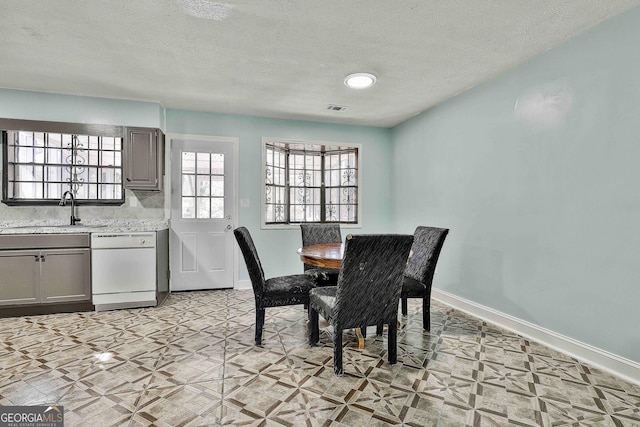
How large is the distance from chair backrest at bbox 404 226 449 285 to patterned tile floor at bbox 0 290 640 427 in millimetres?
508

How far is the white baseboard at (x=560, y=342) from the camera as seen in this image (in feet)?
7.38

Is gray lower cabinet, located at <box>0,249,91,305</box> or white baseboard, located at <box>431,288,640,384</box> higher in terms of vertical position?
gray lower cabinet, located at <box>0,249,91,305</box>

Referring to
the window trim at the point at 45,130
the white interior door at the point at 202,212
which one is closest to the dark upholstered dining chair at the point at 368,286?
the white interior door at the point at 202,212

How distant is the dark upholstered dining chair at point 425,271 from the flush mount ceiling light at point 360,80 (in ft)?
5.35

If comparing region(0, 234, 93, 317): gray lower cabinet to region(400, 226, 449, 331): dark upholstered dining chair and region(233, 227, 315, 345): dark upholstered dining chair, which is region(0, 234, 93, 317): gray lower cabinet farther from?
region(400, 226, 449, 331): dark upholstered dining chair

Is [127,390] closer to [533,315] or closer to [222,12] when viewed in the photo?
[222,12]

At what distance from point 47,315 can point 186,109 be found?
9.48 feet

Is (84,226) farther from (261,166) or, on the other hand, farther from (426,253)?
(426,253)

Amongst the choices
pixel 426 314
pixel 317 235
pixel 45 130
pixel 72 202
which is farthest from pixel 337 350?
pixel 45 130

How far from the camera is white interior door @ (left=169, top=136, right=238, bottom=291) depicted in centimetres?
452

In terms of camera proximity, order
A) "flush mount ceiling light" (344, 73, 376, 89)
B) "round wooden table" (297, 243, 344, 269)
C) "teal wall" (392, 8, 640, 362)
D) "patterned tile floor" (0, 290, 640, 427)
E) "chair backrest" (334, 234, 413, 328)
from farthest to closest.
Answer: "flush mount ceiling light" (344, 73, 376, 89) → "round wooden table" (297, 243, 344, 269) → "teal wall" (392, 8, 640, 362) → "chair backrest" (334, 234, 413, 328) → "patterned tile floor" (0, 290, 640, 427)

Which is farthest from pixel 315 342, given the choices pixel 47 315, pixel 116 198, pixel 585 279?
pixel 116 198

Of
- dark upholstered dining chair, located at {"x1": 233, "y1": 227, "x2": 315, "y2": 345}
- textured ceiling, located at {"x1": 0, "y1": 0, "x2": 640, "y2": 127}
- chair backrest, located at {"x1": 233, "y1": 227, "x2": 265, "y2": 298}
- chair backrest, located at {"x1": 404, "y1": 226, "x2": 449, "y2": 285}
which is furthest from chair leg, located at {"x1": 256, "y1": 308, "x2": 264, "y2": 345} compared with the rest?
textured ceiling, located at {"x1": 0, "y1": 0, "x2": 640, "y2": 127}

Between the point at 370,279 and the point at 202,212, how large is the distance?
10.2 feet
